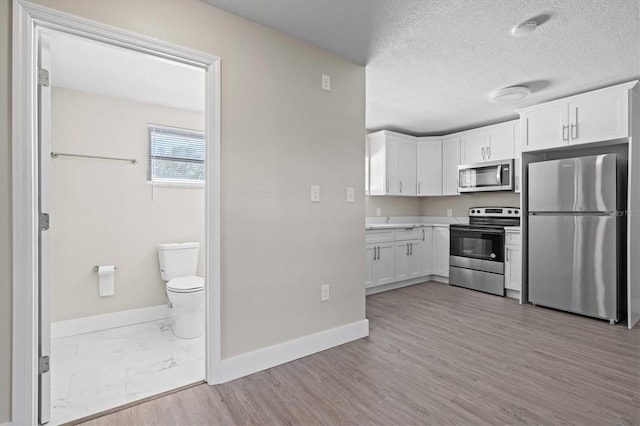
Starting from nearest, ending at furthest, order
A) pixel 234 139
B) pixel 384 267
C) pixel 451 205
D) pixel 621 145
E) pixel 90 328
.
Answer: pixel 234 139, pixel 90 328, pixel 621 145, pixel 384 267, pixel 451 205

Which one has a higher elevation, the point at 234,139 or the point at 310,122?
the point at 310,122

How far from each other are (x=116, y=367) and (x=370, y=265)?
9.47ft

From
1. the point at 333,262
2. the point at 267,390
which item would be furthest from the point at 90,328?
the point at 333,262

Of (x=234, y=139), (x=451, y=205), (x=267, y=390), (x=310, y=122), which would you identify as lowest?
(x=267, y=390)

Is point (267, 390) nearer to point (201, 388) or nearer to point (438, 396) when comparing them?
point (201, 388)

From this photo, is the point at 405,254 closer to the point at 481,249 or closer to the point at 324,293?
the point at 481,249

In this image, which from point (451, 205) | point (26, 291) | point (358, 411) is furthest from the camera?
point (451, 205)

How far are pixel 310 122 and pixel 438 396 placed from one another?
6.64 feet

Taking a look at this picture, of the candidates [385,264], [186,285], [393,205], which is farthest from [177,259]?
[393,205]

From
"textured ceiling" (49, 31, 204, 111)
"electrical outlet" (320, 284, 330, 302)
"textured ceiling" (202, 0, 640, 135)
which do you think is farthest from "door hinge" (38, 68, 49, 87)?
"electrical outlet" (320, 284, 330, 302)

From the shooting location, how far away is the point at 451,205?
5391 mm

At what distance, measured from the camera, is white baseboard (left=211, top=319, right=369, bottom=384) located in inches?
84.7

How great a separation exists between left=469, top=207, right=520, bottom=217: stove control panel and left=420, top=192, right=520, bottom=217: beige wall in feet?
0.65

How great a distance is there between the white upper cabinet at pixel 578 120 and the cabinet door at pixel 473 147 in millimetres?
762
